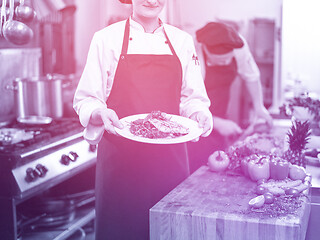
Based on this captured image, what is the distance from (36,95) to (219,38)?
3.46ft

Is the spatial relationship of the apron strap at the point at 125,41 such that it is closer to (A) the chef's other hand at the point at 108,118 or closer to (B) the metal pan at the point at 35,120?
(A) the chef's other hand at the point at 108,118

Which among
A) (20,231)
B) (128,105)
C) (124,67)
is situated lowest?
(20,231)

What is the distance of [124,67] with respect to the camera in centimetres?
179

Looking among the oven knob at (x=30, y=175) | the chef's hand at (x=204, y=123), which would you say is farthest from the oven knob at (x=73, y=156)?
the chef's hand at (x=204, y=123)

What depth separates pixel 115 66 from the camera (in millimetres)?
1796

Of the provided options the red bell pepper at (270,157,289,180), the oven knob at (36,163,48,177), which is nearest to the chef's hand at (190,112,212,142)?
the red bell pepper at (270,157,289,180)

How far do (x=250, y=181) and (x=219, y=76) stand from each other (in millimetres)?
1041

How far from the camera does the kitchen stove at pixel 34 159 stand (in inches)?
77.1

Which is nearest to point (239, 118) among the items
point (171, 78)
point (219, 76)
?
point (219, 76)

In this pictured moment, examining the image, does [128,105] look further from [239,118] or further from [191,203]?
[239,118]

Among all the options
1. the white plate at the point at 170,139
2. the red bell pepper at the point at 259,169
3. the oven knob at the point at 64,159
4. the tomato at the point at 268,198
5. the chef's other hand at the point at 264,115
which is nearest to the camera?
the tomato at the point at 268,198

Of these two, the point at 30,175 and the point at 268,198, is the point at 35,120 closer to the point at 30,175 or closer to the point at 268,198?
the point at 30,175

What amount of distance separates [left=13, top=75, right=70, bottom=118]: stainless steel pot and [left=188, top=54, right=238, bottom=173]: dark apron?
831 millimetres

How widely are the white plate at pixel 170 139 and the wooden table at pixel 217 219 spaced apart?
0.62ft
